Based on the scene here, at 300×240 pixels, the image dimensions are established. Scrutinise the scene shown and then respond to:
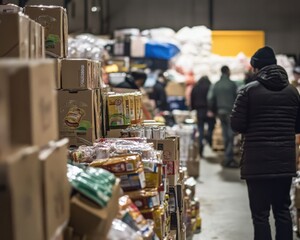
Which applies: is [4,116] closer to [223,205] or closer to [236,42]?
[223,205]

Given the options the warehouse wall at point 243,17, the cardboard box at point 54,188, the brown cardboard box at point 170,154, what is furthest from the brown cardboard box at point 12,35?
the warehouse wall at point 243,17

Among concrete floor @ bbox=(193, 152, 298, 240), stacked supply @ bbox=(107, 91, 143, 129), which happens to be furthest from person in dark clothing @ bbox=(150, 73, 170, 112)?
stacked supply @ bbox=(107, 91, 143, 129)

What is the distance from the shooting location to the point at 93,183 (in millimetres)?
2684

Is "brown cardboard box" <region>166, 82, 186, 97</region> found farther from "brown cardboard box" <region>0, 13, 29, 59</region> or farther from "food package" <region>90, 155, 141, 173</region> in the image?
"brown cardboard box" <region>0, 13, 29, 59</region>

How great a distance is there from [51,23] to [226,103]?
644cm

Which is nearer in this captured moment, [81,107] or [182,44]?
[81,107]

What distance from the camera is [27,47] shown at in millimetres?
2943

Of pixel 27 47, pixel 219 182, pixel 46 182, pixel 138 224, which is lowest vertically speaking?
pixel 219 182

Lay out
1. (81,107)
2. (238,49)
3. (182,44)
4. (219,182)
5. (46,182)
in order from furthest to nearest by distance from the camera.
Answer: (238,49) → (182,44) → (219,182) → (81,107) → (46,182)

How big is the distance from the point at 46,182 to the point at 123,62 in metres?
7.98

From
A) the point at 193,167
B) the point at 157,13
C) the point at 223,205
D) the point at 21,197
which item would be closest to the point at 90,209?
the point at 21,197

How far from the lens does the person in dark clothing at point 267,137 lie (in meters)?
4.66

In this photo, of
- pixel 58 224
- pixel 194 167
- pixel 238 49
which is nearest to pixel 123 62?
pixel 194 167

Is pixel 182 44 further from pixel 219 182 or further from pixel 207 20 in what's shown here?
pixel 219 182
